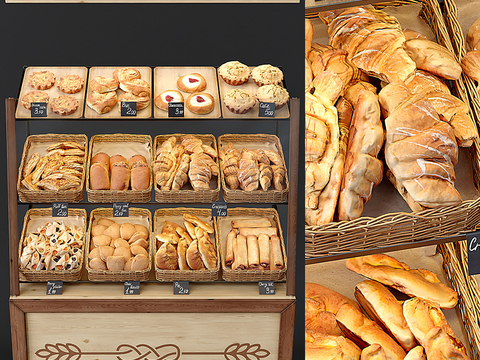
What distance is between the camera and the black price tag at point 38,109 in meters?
2.17

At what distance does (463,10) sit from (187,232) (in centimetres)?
169

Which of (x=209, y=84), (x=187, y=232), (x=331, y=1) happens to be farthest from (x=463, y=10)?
(x=187, y=232)

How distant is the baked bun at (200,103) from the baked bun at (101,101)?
35cm

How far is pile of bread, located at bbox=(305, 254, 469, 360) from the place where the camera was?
6.33 feet

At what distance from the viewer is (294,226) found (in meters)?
2.33

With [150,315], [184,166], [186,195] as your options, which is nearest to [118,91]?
[184,166]

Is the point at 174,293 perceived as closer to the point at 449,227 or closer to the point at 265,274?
the point at 265,274

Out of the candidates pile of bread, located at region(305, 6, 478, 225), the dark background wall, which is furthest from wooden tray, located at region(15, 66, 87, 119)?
pile of bread, located at region(305, 6, 478, 225)

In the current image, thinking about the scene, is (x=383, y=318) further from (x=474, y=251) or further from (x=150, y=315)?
(x=150, y=315)

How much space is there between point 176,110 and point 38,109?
2.02 feet

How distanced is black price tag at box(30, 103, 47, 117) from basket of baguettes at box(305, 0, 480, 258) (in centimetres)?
118

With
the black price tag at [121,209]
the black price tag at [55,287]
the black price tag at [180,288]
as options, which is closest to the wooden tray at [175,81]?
the black price tag at [121,209]

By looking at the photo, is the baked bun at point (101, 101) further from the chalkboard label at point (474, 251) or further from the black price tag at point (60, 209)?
the chalkboard label at point (474, 251)

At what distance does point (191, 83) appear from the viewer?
7.89 ft
